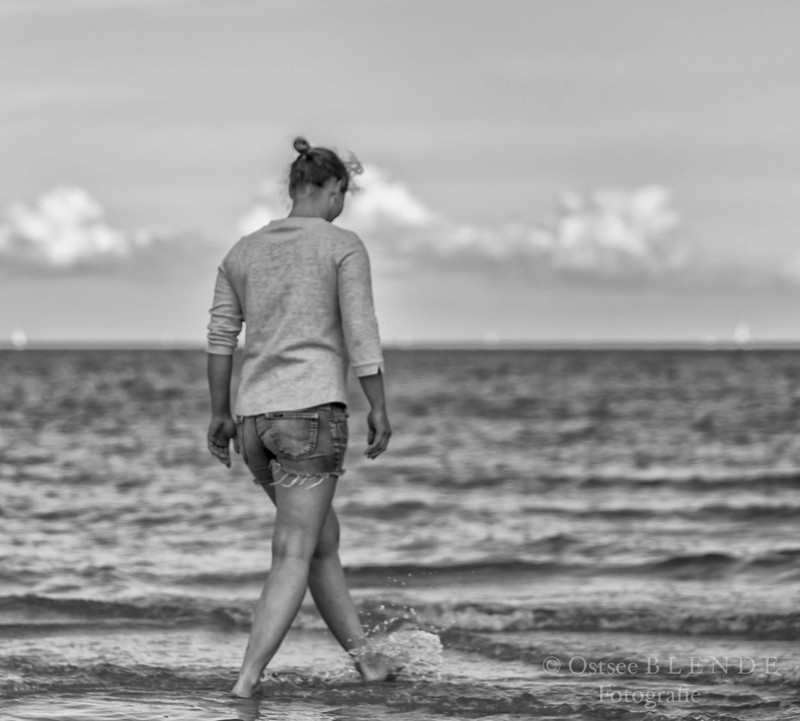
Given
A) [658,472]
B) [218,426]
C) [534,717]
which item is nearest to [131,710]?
[218,426]

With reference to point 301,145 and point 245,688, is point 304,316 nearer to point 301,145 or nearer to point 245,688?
point 301,145

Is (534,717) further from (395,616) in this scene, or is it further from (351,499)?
(351,499)

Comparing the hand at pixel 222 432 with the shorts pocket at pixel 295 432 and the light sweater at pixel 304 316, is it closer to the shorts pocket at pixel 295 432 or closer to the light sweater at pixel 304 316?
the light sweater at pixel 304 316

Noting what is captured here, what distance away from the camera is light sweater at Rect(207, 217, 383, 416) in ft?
16.0

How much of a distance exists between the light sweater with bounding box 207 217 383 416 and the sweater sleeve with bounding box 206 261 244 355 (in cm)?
4

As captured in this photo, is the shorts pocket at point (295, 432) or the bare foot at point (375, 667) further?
the bare foot at point (375, 667)

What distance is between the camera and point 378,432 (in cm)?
Result: 482

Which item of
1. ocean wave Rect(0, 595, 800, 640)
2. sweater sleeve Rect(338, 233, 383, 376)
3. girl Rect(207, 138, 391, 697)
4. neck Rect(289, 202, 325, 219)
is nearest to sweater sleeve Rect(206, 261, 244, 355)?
girl Rect(207, 138, 391, 697)

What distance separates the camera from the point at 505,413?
35281 mm

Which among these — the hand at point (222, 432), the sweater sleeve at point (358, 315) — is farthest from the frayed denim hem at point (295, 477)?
the sweater sleeve at point (358, 315)

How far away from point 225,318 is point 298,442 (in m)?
0.62

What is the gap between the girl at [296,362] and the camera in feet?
16.1

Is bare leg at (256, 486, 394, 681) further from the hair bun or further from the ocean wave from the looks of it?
the ocean wave

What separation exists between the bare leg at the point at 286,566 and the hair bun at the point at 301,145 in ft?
4.23
